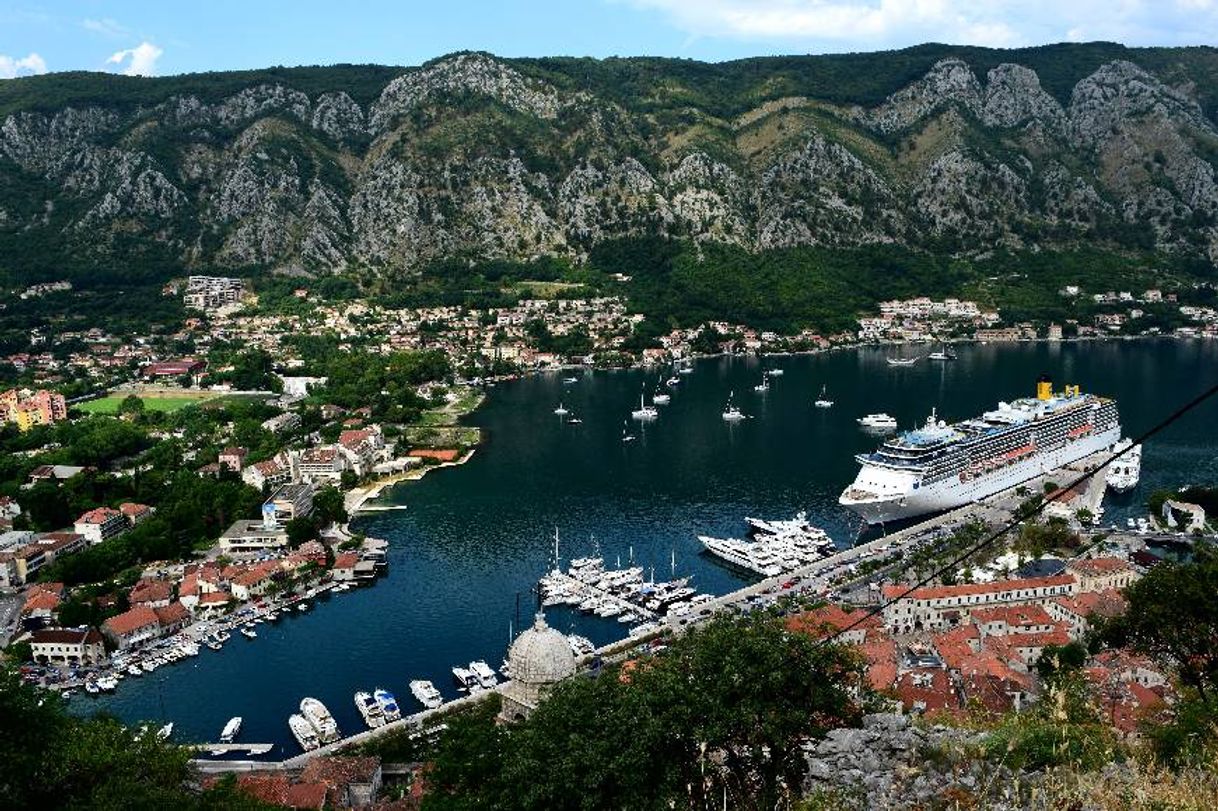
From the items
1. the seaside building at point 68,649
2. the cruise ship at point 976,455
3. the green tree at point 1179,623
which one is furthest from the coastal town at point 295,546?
the cruise ship at point 976,455

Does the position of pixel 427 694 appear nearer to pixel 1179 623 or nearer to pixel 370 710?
pixel 370 710

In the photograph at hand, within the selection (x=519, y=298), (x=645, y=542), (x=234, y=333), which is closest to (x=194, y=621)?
(x=645, y=542)

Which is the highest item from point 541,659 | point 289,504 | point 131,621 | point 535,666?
point 541,659

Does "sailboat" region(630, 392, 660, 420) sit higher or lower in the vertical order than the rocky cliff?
lower

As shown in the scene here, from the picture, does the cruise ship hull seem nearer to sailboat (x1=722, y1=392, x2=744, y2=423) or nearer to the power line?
the power line

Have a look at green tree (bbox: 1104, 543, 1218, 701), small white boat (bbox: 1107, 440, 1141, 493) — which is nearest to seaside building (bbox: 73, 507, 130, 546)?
green tree (bbox: 1104, 543, 1218, 701)

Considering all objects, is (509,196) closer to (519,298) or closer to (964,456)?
(519,298)

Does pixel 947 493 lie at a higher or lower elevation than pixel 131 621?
lower

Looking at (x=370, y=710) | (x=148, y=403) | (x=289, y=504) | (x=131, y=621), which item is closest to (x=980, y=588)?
(x=370, y=710)
